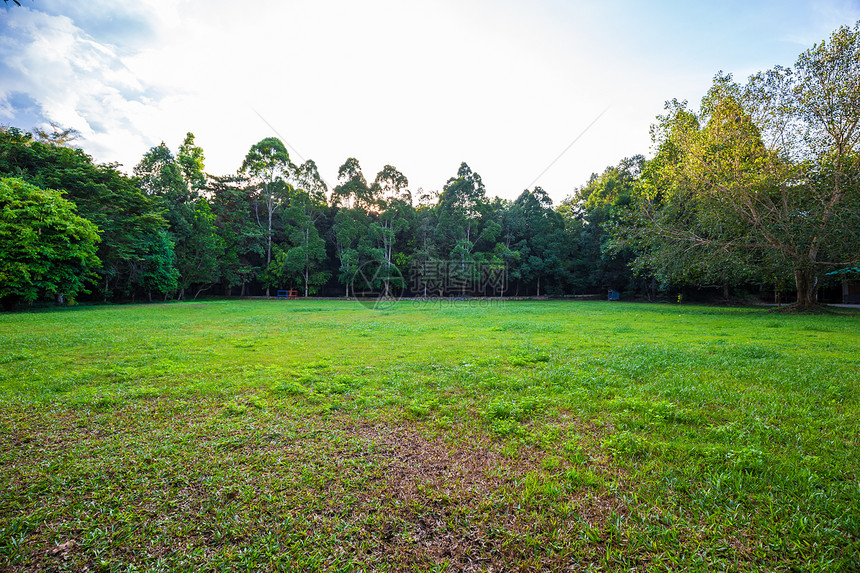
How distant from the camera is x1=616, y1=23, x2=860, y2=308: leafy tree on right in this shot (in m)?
17.0

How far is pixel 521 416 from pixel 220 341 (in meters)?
8.82

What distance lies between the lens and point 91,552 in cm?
219

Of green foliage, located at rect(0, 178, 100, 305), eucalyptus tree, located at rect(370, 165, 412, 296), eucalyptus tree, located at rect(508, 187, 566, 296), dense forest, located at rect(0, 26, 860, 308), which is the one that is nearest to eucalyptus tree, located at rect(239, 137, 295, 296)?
dense forest, located at rect(0, 26, 860, 308)

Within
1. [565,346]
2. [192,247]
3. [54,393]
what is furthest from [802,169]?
[192,247]

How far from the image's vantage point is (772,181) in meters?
17.9

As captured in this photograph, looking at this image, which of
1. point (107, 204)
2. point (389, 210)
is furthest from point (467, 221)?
point (107, 204)

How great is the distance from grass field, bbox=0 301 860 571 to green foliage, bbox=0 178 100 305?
58.4ft

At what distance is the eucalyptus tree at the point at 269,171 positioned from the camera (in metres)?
39.7

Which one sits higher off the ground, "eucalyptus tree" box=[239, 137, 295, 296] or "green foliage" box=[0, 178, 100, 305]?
"eucalyptus tree" box=[239, 137, 295, 296]

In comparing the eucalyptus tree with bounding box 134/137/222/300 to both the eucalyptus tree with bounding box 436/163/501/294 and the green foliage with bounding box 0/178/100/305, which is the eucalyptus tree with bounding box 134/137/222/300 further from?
the eucalyptus tree with bounding box 436/163/501/294

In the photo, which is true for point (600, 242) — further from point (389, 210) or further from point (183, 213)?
point (183, 213)

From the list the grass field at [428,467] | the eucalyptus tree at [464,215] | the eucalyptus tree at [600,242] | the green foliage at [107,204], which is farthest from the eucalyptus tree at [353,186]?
the grass field at [428,467]

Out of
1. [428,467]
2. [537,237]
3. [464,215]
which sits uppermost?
[464,215]

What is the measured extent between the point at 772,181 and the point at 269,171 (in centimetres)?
4429
